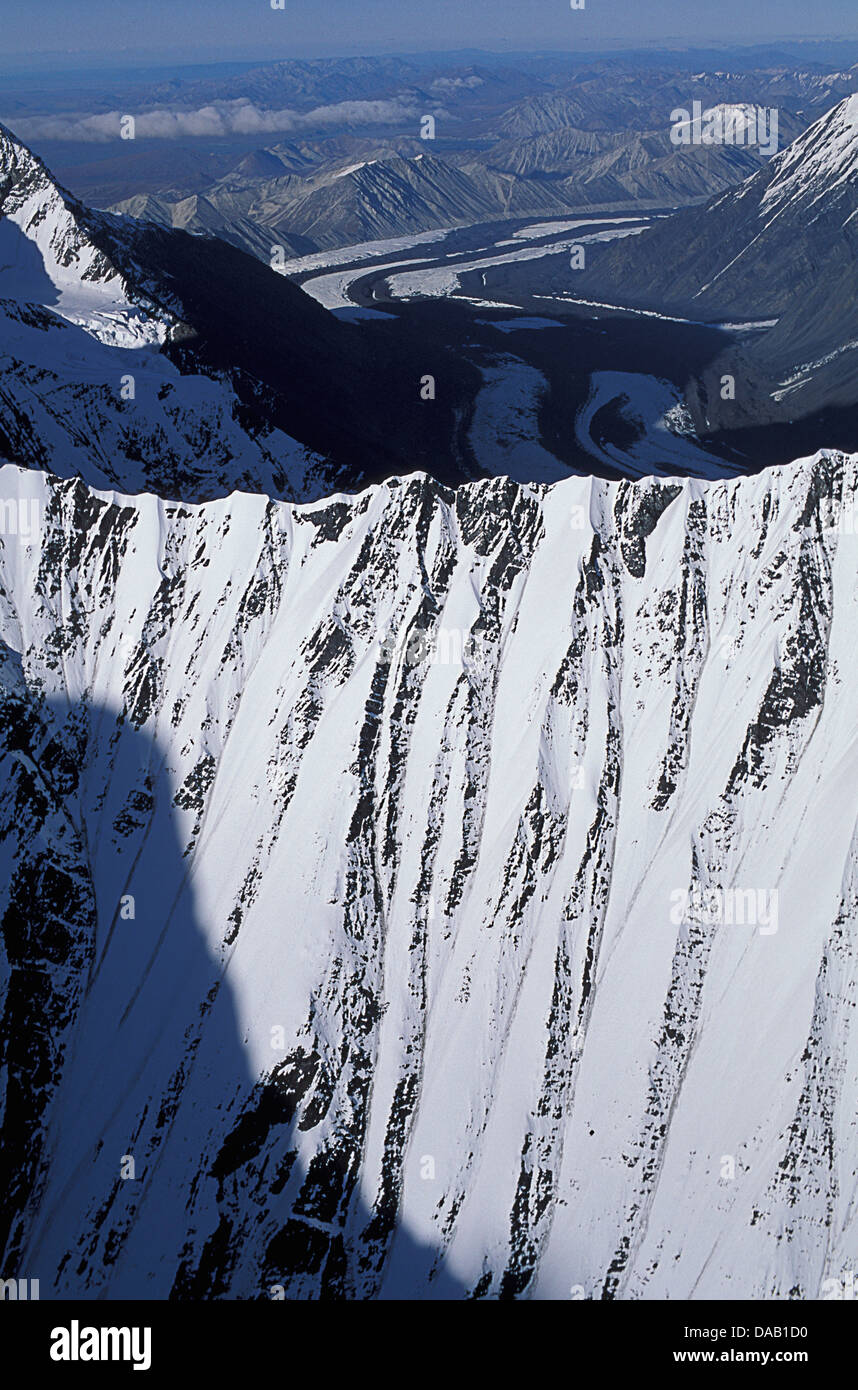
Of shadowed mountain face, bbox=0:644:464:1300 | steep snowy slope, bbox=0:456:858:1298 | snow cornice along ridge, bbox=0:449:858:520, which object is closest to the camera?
shadowed mountain face, bbox=0:644:464:1300

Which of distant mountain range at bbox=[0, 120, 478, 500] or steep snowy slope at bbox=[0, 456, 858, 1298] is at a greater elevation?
distant mountain range at bbox=[0, 120, 478, 500]

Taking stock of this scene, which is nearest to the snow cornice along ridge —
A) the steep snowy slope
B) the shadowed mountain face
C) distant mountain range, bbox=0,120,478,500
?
the steep snowy slope

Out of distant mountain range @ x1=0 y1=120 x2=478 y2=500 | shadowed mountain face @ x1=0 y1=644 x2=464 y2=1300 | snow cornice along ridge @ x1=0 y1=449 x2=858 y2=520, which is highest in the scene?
distant mountain range @ x1=0 y1=120 x2=478 y2=500

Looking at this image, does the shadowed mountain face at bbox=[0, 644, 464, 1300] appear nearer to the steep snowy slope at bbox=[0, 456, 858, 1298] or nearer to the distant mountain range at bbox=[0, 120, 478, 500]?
the steep snowy slope at bbox=[0, 456, 858, 1298]

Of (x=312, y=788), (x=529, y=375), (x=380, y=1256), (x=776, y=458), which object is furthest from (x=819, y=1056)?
(x=529, y=375)

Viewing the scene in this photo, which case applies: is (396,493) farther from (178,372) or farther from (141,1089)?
(141,1089)

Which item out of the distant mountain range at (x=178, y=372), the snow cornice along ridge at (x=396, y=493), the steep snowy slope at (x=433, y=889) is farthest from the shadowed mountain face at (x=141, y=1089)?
the distant mountain range at (x=178, y=372)

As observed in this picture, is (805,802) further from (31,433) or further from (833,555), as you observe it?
(31,433)

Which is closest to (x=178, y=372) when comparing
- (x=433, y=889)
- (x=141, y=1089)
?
(x=433, y=889)

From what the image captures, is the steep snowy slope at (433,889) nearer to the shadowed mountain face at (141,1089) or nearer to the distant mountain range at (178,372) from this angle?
the shadowed mountain face at (141,1089)
